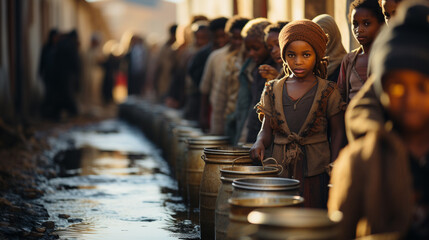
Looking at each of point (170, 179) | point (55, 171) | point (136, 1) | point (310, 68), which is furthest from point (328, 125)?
point (136, 1)

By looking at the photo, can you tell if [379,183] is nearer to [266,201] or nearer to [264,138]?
[266,201]

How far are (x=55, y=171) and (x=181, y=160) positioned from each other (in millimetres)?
2934

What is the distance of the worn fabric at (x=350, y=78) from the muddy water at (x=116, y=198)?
1517mm

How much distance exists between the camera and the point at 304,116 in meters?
5.14

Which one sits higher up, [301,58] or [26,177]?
[301,58]

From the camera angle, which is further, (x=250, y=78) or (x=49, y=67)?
(x=49, y=67)

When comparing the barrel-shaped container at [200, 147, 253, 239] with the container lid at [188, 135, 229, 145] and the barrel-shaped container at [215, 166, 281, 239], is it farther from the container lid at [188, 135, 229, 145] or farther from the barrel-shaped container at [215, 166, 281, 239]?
the container lid at [188, 135, 229, 145]

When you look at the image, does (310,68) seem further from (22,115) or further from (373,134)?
(22,115)

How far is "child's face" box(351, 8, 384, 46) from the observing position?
18.4 feet

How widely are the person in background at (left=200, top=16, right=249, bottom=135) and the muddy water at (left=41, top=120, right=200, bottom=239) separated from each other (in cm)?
91

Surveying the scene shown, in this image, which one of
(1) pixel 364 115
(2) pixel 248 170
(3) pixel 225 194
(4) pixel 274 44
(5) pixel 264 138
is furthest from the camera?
(4) pixel 274 44

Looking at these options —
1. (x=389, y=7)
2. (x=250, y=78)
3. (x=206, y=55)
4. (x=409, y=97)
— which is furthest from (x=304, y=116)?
(x=206, y=55)

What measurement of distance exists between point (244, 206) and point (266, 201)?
0.13 metres

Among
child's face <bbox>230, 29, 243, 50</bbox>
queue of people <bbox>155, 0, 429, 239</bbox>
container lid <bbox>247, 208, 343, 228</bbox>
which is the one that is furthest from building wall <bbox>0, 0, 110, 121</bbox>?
container lid <bbox>247, 208, 343, 228</bbox>
